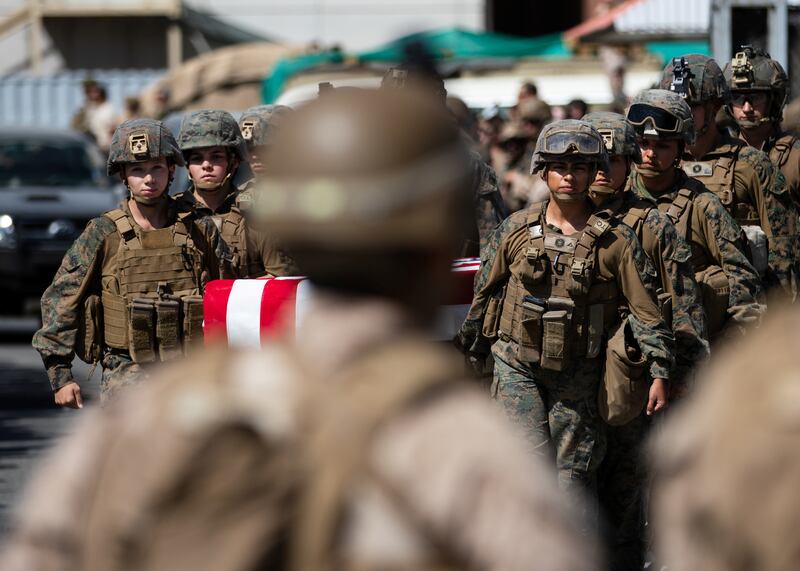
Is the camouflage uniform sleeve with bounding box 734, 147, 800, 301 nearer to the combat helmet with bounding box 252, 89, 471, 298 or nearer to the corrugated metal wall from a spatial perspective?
the combat helmet with bounding box 252, 89, 471, 298

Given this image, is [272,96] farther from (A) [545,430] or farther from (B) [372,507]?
(B) [372,507]

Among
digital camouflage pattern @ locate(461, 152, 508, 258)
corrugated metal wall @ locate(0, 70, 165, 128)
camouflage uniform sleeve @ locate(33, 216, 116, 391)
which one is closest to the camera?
camouflage uniform sleeve @ locate(33, 216, 116, 391)

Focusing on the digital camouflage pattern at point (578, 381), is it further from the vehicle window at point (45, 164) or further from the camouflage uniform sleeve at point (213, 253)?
the vehicle window at point (45, 164)

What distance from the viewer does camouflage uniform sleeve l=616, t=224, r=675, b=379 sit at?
6.97 meters

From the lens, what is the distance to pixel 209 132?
8461mm

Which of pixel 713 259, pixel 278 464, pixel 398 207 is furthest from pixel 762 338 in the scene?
pixel 713 259

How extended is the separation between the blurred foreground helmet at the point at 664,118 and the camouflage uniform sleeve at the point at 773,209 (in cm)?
102

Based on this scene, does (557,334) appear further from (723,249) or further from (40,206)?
(40,206)

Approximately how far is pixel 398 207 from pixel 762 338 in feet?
2.26

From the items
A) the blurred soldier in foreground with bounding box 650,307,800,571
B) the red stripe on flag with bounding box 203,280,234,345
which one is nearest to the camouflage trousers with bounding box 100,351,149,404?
the red stripe on flag with bounding box 203,280,234,345

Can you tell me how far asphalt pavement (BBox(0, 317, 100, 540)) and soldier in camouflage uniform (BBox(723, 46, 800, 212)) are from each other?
4378mm

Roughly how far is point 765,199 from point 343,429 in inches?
289

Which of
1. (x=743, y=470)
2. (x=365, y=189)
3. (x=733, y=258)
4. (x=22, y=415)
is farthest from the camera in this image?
(x=22, y=415)

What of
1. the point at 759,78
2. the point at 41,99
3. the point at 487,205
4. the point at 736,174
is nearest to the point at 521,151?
the point at 759,78
